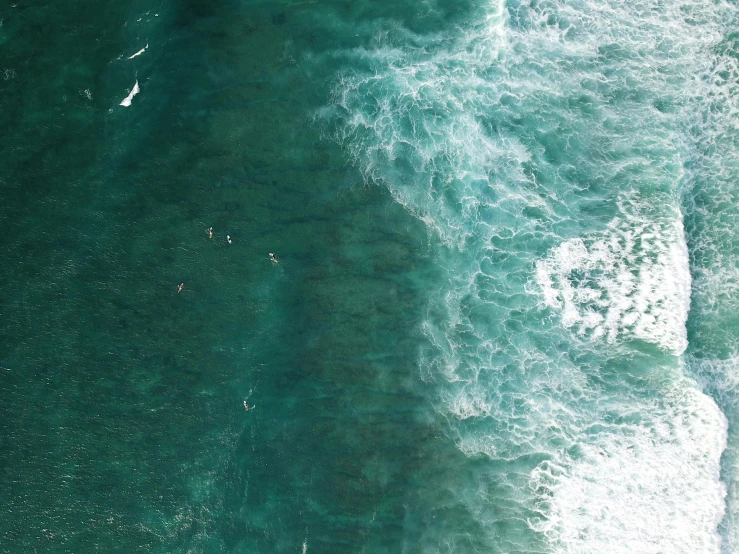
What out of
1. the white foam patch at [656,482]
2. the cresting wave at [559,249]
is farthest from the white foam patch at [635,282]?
the white foam patch at [656,482]

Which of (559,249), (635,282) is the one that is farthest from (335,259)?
(635,282)

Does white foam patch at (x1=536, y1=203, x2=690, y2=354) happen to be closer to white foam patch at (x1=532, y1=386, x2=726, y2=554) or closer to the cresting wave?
the cresting wave

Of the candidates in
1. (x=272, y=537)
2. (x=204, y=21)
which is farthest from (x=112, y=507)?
(x=204, y=21)

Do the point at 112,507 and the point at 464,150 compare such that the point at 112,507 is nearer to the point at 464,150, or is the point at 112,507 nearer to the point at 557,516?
the point at 557,516

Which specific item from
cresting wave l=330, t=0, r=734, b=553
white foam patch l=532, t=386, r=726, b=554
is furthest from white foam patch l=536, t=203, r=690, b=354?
white foam patch l=532, t=386, r=726, b=554

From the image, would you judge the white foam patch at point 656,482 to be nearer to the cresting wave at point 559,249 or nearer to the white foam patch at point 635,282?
the cresting wave at point 559,249
